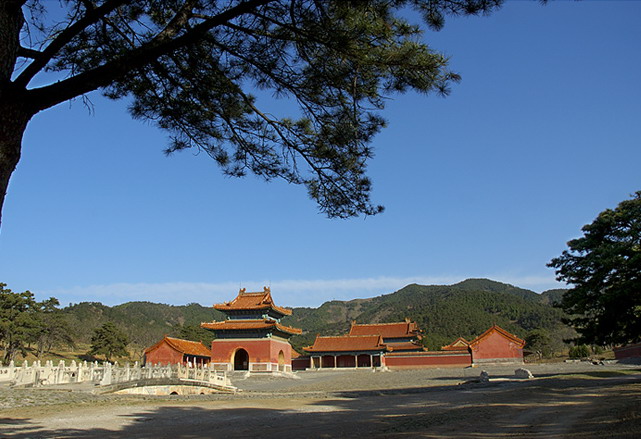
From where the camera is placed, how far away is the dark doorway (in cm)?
3422

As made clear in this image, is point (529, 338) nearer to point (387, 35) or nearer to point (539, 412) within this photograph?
point (539, 412)

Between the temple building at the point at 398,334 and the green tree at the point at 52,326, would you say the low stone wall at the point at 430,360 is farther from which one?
the green tree at the point at 52,326

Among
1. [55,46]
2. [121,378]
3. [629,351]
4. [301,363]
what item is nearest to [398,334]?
[301,363]

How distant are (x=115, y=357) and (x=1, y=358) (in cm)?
905

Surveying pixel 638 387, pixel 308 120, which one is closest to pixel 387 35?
pixel 308 120

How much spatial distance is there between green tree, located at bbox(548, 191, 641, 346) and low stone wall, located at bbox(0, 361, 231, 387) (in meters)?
14.8

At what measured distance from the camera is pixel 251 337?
33156 mm

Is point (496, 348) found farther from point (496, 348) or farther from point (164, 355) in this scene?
point (164, 355)

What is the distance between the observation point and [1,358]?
3641cm

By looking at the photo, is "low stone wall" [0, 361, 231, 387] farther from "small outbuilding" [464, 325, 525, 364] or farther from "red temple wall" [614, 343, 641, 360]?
"red temple wall" [614, 343, 641, 360]

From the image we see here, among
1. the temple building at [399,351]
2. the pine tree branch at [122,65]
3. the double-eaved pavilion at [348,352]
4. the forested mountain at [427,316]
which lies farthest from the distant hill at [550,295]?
the pine tree branch at [122,65]

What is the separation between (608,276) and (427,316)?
6648 cm

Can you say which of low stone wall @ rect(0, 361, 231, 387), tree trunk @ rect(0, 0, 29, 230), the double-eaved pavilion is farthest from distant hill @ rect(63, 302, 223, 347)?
tree trunk @ rect(0, 0, 29, 230)

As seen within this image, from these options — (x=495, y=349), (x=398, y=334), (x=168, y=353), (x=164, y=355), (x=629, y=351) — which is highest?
(x=398, y=334)
